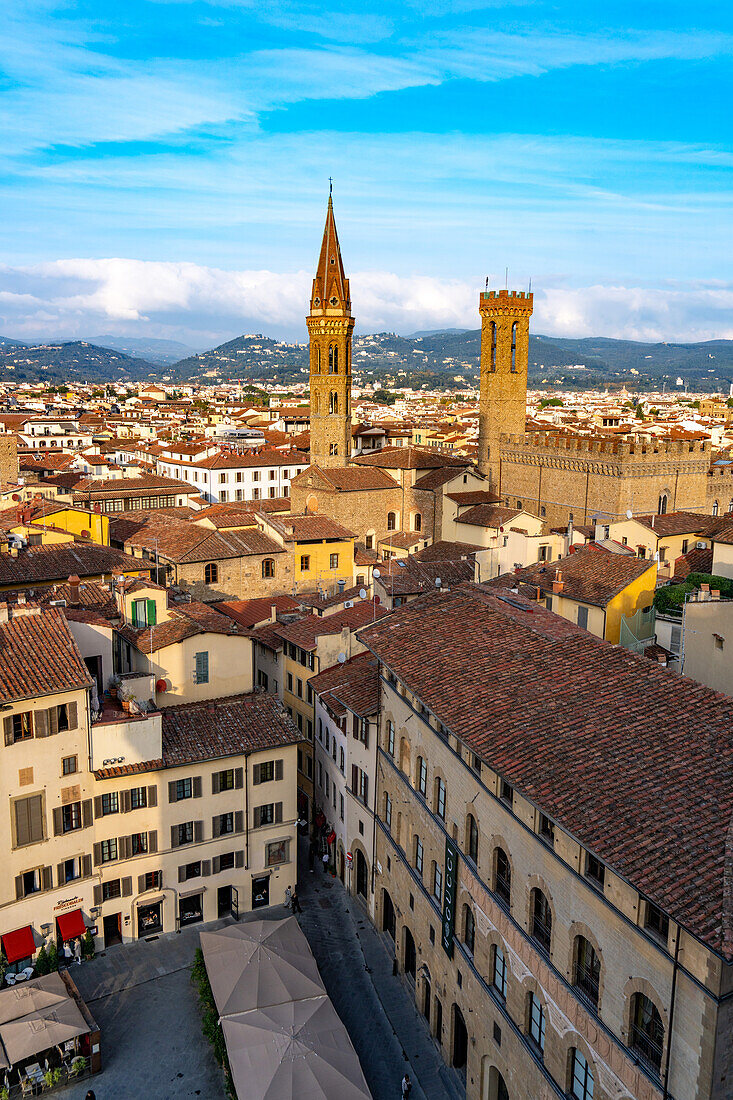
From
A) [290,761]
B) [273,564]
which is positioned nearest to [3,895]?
[290,761]

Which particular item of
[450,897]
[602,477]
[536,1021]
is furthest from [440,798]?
[602,477]

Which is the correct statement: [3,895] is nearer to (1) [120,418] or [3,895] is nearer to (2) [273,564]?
(2) [273,564]

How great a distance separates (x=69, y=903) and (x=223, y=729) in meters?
5.86

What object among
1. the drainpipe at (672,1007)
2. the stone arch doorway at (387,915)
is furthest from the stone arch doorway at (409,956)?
the drainpipe at (672,1007)

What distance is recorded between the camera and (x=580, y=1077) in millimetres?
13031

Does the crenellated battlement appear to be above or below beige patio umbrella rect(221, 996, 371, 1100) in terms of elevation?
above

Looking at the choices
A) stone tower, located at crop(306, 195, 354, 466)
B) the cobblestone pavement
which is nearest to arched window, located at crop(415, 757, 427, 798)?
the cobblestone pavement

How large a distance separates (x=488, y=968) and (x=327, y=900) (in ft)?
33.6

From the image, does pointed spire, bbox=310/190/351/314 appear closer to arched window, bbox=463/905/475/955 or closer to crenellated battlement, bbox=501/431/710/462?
crenellated battlement, bbox=501/431/710/462

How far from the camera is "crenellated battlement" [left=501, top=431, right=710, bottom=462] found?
A: 191 feet

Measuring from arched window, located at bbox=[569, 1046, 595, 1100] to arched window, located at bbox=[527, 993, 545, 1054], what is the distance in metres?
0.95

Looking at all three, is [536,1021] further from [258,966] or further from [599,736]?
[258,966]

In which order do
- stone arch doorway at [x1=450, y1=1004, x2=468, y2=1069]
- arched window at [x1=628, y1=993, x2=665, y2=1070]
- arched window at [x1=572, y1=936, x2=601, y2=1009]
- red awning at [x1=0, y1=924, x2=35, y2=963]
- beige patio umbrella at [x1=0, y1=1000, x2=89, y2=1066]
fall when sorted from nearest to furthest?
1. arched window at [x1=628, y1=993, x2=665, y2=1070]
2. arched window at [x1=572, y1=936, x2=601, y2=1009]
3. beige patio umbrella at [x1=0, y1=1000, x2=89, y2=1066]
4. stone arch doorway at [x1=450, y1=1004, x2=468, y2=1069]
5. red awning at [x1=0, y1=924, x2=35, y2=963]

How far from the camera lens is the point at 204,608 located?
31.3 m
